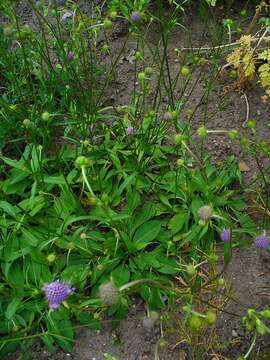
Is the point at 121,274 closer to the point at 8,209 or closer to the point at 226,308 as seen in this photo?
the point at 226,308

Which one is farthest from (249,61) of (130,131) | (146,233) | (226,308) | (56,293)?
(56,293)

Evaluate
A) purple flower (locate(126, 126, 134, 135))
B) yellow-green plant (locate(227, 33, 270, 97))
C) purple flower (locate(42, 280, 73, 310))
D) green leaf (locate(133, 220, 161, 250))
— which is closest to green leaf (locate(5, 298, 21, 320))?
purple flower (locate(42, 280, 73, 310))

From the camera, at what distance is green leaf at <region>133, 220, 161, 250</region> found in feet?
6.98

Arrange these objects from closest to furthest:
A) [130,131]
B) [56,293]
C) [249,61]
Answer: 1. [56,293]
2. [130,131]
3. [249,61]

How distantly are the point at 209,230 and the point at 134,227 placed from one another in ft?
1.13

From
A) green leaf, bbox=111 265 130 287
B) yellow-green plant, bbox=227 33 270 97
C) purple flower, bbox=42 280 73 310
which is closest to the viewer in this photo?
purple flower, bbox=42 280 73 310

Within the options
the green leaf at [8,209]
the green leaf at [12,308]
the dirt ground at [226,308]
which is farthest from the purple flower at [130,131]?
the green leaf at [12,308]

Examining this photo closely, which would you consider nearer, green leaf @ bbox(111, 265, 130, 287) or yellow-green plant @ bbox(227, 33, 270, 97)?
green leaf @ bbox(111, 265, 130, 287)

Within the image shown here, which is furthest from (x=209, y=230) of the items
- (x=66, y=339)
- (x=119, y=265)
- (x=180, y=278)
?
(x=66, y=339)

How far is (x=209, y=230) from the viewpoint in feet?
7.18

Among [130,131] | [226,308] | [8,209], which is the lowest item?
[226,308]

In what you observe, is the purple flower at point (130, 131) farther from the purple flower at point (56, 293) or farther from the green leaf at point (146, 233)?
the purple flower at point (56, 293)

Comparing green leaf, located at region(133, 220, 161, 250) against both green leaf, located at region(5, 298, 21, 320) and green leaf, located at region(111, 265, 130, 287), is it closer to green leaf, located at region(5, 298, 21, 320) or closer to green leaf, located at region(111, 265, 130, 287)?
green leaf, located at region(111, 265, 130, 287)

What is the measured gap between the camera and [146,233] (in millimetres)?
2168
